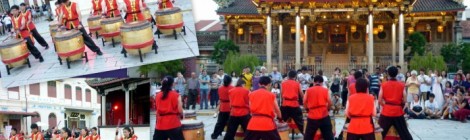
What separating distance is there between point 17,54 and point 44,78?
1.84m

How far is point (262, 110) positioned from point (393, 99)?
8.84 ft

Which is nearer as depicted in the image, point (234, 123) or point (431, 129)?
point (234, 123)

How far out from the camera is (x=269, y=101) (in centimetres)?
1016

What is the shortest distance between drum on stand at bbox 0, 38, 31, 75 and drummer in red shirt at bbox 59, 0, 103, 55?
144 centimetres

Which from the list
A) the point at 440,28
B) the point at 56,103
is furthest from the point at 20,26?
the point at 440,28

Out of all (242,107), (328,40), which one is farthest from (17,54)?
(328,40)

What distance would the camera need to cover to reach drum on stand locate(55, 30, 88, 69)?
963 cm

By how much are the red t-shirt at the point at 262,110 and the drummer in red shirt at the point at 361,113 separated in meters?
1.16

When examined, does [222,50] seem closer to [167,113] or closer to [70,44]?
[167,113]

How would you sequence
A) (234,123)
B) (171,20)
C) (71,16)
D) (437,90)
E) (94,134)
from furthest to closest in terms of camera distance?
1. (437,90)
2. (234,123)
3. (71,16)
4. (171,20)
5. (94,134)

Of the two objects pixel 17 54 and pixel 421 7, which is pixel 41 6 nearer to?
pixel 17 54

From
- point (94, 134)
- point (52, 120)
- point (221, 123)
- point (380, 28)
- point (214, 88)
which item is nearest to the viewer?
point (94, 134)

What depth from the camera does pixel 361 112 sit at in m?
9.84

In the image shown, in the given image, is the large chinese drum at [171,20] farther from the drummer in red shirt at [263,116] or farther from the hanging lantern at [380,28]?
the hanging lantern at [380,28]
